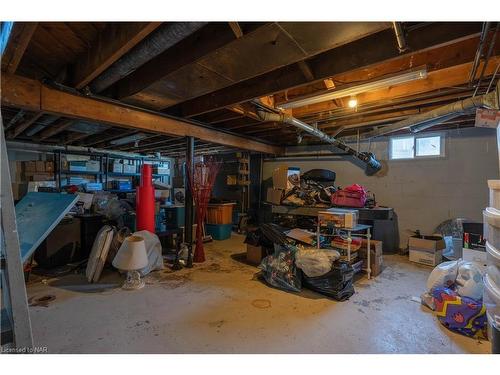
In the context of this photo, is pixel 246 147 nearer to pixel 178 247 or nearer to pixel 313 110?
pixel 313 110

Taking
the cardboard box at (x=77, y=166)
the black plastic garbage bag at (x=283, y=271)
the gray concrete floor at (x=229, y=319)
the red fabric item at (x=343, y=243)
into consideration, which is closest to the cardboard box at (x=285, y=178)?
the red fabric item at (x=343, y=243)

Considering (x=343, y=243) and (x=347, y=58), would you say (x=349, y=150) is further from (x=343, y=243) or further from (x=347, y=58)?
(x=347, y=58)

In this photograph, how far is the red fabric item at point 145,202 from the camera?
3387mm

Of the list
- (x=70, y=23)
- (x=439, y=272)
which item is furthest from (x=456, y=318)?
(x=70, y=23)

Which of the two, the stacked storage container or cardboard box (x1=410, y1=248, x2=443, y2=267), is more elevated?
the stacked storage container

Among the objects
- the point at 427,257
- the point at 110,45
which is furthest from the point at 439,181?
the point at 110,45

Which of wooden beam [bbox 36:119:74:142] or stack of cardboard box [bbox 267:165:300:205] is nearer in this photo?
wooden beam [bbox 36:119:74:142]

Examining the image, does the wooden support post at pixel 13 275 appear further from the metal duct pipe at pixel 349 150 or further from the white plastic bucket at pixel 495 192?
the metal duct pipe at pixel 349 150

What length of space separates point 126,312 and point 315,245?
2192 millimetres

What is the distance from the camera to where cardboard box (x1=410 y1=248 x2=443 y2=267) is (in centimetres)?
375

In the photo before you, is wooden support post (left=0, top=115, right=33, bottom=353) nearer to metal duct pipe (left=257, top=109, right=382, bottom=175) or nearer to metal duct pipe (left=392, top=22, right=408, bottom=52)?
metal duct pipe (left=392, top=22, right=408, bottom=52)

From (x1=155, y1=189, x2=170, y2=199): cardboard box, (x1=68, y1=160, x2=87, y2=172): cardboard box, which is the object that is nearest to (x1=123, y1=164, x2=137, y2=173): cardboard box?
(x1=68, y1=160, x2=87, y2=172): cardboard box

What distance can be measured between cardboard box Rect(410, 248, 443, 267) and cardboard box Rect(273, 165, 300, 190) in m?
2.38

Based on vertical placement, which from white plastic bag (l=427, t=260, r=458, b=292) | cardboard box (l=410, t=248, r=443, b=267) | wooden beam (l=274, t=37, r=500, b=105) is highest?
wooden beam (l=274, t=37, r=500, b=105)
